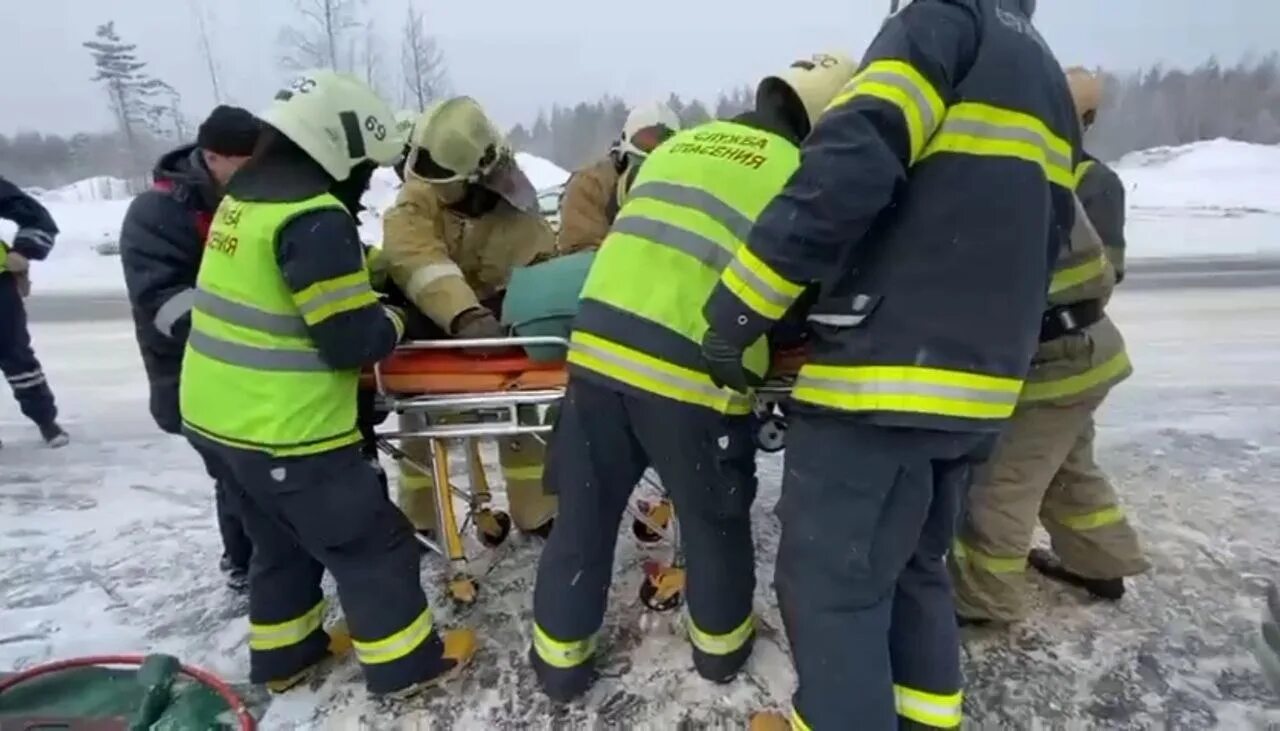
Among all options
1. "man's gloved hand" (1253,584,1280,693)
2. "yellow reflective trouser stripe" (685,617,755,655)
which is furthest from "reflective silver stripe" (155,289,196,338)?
"man's gloved hand" (1253,584,1280,693)

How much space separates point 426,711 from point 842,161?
2.00m

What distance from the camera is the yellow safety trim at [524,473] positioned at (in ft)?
12.9

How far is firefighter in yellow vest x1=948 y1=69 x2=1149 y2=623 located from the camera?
2994 mm

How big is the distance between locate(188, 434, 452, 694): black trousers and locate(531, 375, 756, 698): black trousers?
0.39 metres

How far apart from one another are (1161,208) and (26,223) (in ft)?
60.4

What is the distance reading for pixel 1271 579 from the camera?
3.58 metres

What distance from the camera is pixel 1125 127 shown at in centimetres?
2970

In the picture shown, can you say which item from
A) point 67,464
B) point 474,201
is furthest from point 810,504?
point 67,464

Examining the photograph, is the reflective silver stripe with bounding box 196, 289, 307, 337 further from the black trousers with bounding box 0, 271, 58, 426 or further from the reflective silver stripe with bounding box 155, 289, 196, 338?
the black trousers with bounding box 0, 271, 58, 426

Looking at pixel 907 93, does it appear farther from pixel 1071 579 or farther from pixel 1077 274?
pixel 1071 579

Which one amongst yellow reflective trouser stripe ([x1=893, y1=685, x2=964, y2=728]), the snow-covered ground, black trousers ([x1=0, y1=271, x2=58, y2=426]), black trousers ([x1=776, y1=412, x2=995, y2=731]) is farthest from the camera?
the snow-covered ground

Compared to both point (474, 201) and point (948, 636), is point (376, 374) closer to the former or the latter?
point (474, 201)

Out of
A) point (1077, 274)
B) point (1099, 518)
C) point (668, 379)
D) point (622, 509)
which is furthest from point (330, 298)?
point (1099, 518)

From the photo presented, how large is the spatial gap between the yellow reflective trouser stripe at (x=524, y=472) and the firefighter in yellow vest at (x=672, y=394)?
3.04ft
